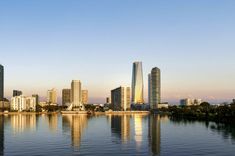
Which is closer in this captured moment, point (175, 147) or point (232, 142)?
point (175, 147)

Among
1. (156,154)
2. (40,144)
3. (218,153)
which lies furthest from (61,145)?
(218,153)

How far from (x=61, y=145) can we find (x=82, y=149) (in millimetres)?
9498

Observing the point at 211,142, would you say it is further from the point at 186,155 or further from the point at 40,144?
the point at 40,144

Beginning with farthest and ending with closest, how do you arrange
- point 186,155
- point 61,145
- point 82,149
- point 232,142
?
point 232,142
point 61,145
point 82,149
point 186,155

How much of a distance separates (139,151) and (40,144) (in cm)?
2803

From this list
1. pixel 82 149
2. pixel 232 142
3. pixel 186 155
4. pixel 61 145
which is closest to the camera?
pixel 186 155

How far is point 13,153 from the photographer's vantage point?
78500 mm

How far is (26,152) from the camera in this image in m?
79.8

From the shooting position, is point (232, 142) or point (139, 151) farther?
point (232, 142)

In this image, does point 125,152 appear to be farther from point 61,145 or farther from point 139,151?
point 61,145

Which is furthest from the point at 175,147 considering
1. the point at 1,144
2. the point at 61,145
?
the point at 1,144

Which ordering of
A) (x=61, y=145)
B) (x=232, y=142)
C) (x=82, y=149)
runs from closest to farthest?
(x=82, y=149), (x=61, y=145), (x=232, y=142)

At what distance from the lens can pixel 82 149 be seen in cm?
8488

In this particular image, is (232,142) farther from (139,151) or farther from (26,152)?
(26,152)
